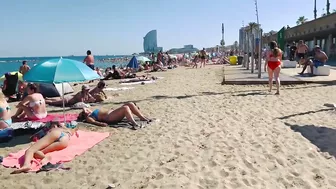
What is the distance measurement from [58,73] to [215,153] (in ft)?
9.29

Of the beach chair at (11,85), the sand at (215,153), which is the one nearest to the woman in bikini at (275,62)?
the sand at (215,153)

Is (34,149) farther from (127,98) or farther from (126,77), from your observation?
(126,77)

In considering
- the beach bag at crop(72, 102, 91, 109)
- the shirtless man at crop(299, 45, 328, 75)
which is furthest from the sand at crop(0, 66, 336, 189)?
the shirtless man at crop(299, 45, 328, 75)

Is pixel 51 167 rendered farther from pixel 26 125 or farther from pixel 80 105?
pixel 80 105

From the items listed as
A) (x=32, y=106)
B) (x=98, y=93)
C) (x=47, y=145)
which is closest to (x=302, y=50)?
(x=98, y=93)

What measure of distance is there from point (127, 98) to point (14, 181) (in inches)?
247

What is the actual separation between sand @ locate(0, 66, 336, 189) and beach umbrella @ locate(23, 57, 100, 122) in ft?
3.54

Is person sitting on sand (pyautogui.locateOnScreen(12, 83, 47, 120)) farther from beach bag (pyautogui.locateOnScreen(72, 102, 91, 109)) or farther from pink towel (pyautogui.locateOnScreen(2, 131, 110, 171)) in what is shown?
beach bag (pyautogui.locateOnScreen(72, 102, 91, 109))

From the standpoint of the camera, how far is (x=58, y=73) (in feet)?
17.7

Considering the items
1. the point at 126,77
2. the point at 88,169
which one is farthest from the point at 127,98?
the point at 126,77

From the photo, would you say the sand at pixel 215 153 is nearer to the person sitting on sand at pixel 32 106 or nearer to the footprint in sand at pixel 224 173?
the footprint in sand at pixel 224 173

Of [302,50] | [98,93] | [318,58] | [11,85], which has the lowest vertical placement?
[98,93]

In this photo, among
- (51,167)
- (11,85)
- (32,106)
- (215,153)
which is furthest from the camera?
(11,85)

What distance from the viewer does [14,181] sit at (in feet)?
12.1
